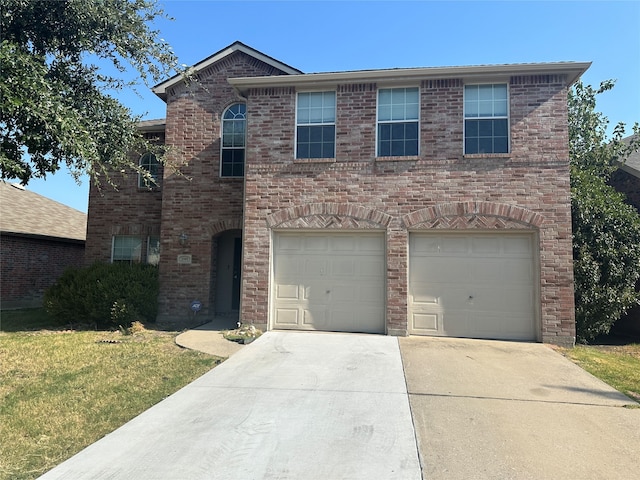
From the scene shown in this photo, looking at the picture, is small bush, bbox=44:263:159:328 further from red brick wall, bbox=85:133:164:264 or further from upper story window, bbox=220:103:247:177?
upper story window, bbox=220:103:247:177

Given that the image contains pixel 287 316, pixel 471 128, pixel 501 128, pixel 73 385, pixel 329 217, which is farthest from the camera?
pixel 287 316

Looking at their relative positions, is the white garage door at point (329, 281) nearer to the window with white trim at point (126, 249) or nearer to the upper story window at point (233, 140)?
the upper story window at point (233, 140)

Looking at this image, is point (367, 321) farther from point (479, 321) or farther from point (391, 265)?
point (479, 321)

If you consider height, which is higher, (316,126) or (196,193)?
(316,126)

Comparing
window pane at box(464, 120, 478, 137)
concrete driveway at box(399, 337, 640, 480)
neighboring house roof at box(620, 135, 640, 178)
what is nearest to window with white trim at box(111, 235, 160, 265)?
concrete driveway at box(399, 337, 640, 480)

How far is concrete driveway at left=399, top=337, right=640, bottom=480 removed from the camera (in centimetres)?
373

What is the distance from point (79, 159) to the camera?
7984 millimetres

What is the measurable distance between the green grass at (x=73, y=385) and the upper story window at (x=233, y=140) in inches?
191

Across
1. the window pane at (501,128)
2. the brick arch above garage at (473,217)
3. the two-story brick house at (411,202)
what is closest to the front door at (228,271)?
the two-story brick house at (411,202)

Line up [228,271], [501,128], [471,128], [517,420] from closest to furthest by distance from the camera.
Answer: [517,420]
[501,128]
[471,128]
[228,271]

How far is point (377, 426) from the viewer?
4.52 meters

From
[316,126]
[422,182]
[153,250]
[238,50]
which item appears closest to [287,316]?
[422,182]

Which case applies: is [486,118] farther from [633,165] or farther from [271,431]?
[271,431]

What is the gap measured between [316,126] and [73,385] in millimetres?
7163
